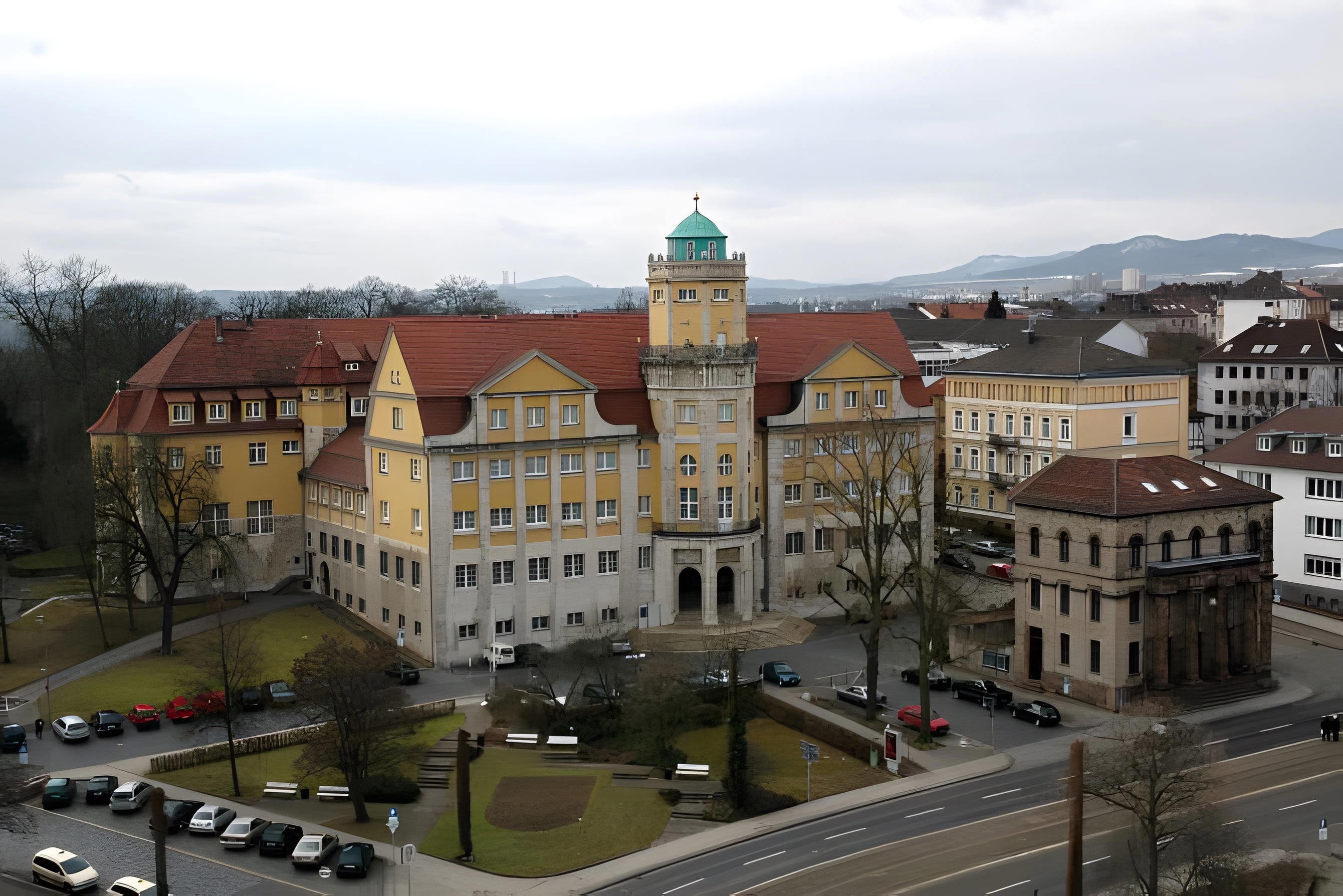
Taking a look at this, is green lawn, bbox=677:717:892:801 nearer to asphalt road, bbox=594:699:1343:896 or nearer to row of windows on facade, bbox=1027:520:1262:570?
asphalt road, bbox=594:699:1343:896

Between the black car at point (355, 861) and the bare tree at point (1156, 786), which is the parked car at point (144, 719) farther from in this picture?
the bare tree at point (1156, 786)

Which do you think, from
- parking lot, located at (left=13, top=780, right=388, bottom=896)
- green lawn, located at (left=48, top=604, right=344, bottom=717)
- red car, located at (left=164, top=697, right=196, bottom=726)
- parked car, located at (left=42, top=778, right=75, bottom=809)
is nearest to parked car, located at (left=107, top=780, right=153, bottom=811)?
parking lot, located at (left=13, top=780, right=388, bottom=896)

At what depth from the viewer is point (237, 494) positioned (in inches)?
3452

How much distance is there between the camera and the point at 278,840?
165 feet

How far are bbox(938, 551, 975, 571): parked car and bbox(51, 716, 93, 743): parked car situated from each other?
53885 mm

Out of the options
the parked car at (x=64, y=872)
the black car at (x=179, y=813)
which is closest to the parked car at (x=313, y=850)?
the black car at (x=179, y=813)

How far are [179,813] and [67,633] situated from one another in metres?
31.2

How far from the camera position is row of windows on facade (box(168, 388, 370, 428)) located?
3398 inches

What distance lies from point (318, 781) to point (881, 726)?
82.5ft

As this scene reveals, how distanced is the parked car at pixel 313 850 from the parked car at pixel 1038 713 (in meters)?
32.1

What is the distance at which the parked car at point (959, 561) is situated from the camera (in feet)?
311

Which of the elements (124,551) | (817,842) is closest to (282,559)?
(124,551)

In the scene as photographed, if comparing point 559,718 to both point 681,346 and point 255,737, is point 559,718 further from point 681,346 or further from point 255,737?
point 681,346

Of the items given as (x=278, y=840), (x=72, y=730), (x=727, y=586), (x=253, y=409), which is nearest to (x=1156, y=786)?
(x=278, y=840)
